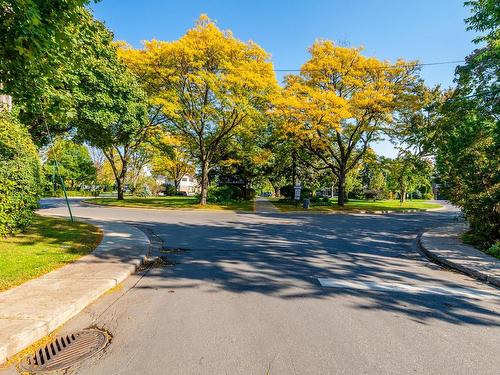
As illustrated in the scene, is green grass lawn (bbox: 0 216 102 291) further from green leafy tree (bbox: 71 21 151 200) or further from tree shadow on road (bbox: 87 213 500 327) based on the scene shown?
green leafy tree (bbox: 71 21 151 200)

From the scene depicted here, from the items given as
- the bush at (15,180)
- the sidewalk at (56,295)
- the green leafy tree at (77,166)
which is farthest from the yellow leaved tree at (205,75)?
the green leafy tree at (77,166)

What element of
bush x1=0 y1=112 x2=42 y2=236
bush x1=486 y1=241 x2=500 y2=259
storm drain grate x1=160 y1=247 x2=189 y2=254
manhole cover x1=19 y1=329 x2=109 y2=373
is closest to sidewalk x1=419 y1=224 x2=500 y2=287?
bush x1=486 y1=241 x2=500 y2=259

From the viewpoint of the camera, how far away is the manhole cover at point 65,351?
2.96m

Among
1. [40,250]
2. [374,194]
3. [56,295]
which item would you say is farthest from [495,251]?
[374,194]

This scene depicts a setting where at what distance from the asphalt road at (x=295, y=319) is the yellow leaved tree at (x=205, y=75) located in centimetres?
1589

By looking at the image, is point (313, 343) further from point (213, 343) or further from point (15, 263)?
point (15, 263)

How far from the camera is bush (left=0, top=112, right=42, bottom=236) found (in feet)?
27.4

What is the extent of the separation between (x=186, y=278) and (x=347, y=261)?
4035mm

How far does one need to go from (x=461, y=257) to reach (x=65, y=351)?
927 cm

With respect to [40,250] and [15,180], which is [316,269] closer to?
[40,250]

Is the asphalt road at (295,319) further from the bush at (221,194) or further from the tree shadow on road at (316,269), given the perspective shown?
the bush at (221,194)

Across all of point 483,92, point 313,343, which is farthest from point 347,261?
point 483,92

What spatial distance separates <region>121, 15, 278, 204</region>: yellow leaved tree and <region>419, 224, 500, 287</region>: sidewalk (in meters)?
14.8

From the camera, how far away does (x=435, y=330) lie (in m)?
3.79
